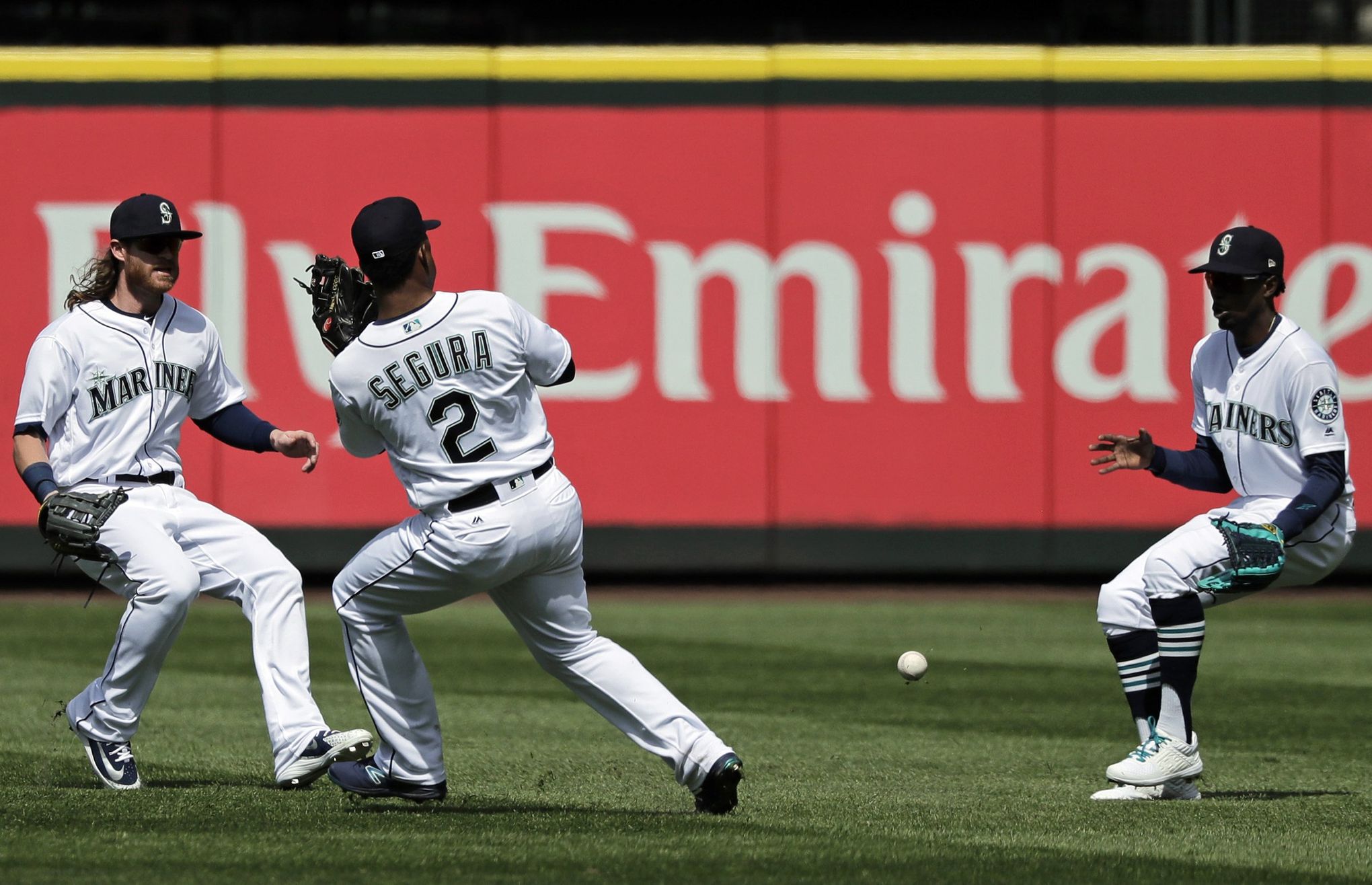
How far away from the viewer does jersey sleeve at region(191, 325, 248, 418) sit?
273 inches

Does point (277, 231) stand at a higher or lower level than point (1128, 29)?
lower

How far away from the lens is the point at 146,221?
21.9 ft

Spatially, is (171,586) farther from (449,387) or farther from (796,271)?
(796,271)

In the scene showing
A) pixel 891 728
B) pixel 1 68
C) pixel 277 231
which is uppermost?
pixel 1 68

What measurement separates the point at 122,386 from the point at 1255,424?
3.83 meters

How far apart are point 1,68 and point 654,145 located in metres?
4.79

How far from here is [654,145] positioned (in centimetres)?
1497

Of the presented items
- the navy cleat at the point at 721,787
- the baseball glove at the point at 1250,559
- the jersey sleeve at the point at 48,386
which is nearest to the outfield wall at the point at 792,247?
the jersey sleeve at the point at 48,386

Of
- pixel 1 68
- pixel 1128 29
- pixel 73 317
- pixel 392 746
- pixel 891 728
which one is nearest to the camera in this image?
pixel 392 746

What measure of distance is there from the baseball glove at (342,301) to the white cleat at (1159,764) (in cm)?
285

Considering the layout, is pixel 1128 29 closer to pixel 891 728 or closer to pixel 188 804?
pixel 891 728

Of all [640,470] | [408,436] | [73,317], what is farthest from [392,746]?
[640,470]

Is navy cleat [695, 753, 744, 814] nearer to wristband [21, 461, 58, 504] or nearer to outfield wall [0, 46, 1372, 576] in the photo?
wristband [21, 461, 58, 504]

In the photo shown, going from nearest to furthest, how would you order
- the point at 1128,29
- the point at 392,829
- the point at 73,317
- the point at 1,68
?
the point at 392,829, the point at 73,317, the point at 1,68, the point at 1128,29
